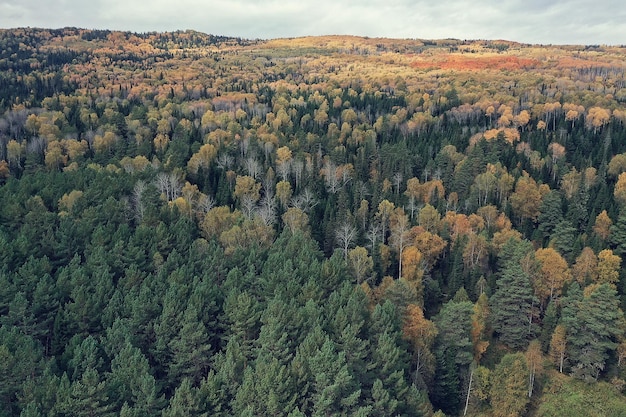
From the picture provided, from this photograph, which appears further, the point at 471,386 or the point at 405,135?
the point at 405,135

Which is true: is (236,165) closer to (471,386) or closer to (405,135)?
(405,135)

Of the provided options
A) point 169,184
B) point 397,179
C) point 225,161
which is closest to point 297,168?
point 225,161

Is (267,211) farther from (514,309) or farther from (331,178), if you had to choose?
(514,309)

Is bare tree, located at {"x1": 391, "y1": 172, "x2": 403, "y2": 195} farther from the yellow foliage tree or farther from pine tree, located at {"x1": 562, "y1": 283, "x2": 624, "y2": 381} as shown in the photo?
pine tree, located at {"x1": 562, "y1": 283, "x2": 624, "y2": 381}

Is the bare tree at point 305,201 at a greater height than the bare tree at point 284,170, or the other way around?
the bare tree at point 284,170

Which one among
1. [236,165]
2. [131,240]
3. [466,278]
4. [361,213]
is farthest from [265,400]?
[236,165]

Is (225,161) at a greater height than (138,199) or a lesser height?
greater

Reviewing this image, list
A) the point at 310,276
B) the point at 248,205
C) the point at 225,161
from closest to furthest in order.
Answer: the point at 310,276
the point at 248,205
the point at 225,161

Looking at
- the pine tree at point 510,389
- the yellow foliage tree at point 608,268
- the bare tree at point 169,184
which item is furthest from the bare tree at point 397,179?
the pine tree at point 510,389

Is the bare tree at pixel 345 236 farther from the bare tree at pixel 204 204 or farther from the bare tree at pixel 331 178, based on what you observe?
the bare tree at pixel 204 204
